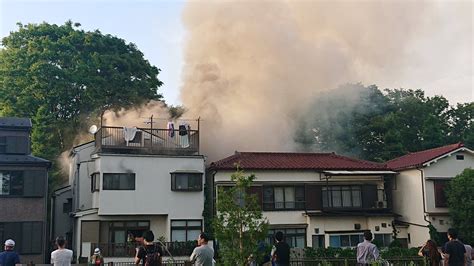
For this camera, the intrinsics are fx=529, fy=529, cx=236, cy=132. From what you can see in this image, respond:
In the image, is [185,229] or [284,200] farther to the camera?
[284,200]

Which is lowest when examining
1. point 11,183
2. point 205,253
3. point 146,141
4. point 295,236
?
point 295,236

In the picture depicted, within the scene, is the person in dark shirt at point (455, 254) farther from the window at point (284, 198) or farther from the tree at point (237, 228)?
the window at point (284, 198)

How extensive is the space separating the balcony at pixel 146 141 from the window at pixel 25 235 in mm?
5631

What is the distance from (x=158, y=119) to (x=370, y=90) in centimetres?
2253

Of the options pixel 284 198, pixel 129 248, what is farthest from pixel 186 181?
pixel 284 198

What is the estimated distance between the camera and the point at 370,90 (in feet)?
165

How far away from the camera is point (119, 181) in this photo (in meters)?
29.8

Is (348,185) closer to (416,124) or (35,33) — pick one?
(416,124)

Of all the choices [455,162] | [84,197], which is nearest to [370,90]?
[455,162]

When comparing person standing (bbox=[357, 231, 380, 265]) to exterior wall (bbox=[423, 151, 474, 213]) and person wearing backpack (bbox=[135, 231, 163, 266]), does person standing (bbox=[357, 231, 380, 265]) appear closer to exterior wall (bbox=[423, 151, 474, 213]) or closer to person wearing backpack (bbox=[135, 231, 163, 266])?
person wearing backpack (bbox=[135, 231, 163, 266])

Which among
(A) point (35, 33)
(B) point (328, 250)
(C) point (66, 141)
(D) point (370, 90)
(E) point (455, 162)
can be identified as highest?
(A) point (35, 33)

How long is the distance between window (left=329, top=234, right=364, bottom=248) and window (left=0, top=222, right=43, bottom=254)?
56.1ft

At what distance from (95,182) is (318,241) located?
45.8 feet

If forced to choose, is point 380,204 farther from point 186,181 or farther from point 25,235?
point 25,235
